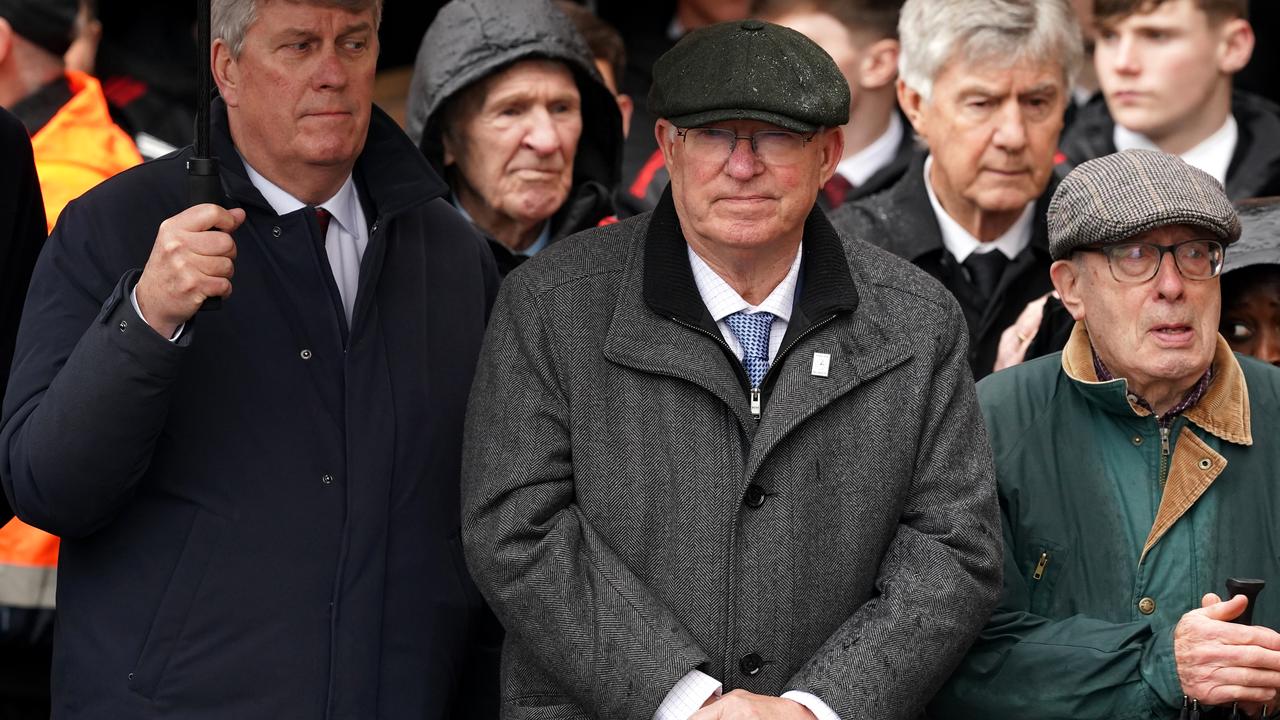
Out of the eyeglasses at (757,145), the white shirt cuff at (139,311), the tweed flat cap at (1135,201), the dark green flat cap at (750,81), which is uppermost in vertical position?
the dark green flat cap at (750,81)

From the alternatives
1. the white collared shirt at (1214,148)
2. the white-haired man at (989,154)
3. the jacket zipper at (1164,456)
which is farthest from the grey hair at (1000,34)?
the jacket zipper at (1164,456)

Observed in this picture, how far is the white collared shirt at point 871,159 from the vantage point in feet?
19.3

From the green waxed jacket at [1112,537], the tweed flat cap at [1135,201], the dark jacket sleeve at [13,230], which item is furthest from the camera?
the dark jacket sleeve at [13,230]

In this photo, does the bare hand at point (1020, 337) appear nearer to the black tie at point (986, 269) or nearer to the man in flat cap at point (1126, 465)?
the black tie at point (986, 269)

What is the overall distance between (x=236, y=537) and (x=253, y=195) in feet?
2.02

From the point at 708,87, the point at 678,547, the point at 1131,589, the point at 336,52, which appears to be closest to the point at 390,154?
the point at 336,52

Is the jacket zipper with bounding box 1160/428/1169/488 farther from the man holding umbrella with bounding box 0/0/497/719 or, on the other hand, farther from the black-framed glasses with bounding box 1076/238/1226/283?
the man holding umbrella with bounding box 0/0/497/719

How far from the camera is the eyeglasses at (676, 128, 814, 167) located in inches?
124

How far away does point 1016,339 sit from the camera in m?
4.16

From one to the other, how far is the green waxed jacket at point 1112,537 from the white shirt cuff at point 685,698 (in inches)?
24.5

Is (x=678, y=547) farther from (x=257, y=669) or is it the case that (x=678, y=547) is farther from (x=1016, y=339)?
(x=1016, y=339)

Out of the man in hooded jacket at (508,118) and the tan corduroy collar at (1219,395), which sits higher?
the man in hooded jacket at (508,118)

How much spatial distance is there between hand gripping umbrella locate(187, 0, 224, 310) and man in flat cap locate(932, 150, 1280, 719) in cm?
153

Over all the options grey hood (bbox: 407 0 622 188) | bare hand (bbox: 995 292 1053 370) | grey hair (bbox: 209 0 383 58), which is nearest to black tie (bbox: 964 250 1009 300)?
bare hand (bbox: 995 292 1053 370)
